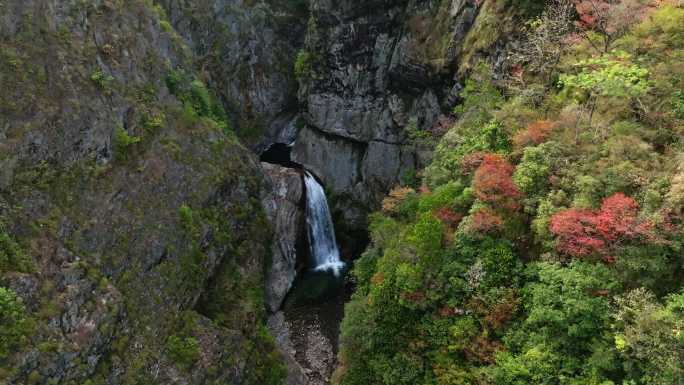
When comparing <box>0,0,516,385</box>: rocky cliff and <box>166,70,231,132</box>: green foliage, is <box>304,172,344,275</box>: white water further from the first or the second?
<box>166,70,231,132</box>: green foliage

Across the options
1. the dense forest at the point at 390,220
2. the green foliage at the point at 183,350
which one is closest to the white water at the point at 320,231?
the dense forest at the point at 390,220

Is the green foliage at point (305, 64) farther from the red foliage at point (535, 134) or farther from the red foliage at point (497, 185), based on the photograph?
the red foliage at point (497, 185)

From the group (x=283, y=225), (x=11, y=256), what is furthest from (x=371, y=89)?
(x=11, y=256)

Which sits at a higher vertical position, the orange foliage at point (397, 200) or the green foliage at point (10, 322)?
the orange foliage at point (397, 200)

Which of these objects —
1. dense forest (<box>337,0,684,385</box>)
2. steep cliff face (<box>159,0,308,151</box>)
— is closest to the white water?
steep cliff face (<box>159,0,308,151</box>)

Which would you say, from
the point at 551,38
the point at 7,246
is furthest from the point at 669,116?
the point at 7,246

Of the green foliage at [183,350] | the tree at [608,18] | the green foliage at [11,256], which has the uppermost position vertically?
the tree at [608,18]
